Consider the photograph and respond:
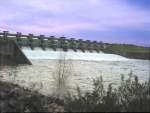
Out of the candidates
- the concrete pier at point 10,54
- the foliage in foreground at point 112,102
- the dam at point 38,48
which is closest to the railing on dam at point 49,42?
the dam at point 38,48

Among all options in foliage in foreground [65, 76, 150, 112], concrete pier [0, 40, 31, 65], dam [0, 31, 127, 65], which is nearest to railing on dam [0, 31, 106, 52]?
dam [0, 31, 127, 65]

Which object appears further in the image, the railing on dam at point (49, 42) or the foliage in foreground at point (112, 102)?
the railing on dam at point (49, 42)

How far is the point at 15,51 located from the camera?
88.2 feet

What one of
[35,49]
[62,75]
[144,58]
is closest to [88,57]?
[35,49]

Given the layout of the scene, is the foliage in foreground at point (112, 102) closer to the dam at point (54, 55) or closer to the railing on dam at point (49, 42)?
the dam at point (54, 55)

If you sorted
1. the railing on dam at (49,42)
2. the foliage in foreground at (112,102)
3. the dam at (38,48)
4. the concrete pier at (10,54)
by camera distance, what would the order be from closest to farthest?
the foliage in foreground at (112,102) < the concrete pier at (10,54) < the dam at (38,48) < the railing on dam at (49,42)

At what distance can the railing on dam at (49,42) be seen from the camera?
1373 inches

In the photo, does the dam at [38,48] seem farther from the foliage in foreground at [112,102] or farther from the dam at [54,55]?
the foliage in foreground at [112,102]

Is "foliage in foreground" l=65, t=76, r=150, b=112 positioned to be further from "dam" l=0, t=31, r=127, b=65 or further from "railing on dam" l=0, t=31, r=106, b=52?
"railing on dam" l=0, t=31, r=106, b=52

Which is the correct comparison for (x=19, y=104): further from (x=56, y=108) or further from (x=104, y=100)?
(x=104, y=100)

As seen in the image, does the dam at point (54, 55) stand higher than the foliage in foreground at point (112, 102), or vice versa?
the foliage in foreground at point (112, 102)

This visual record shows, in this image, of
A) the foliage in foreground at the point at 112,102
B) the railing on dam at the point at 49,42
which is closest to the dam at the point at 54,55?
the railing on dam at the point at 49,42

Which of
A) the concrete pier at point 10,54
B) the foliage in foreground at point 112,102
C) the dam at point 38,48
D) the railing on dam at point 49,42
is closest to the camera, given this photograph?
the foliage in foreground at point 112,102

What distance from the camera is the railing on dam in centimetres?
3488
